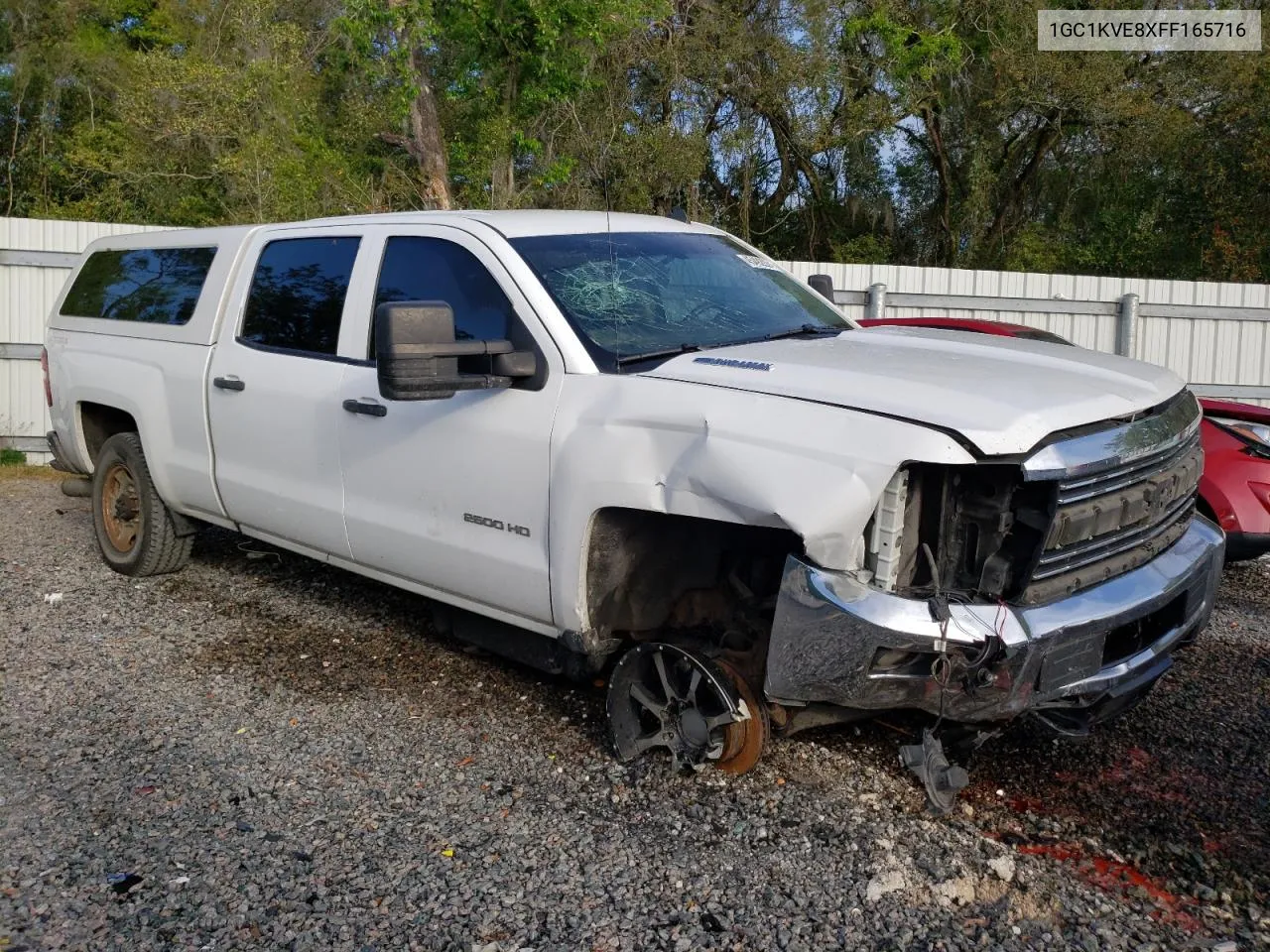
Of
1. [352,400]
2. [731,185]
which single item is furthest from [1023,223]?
[352,400]

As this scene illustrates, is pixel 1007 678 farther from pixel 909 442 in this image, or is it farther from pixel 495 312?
pixel 495 312

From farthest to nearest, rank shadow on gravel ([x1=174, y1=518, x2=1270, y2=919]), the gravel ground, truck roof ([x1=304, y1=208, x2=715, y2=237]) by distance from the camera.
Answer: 1. truck roof ([x1=304, y1=208, x2=715, y2=237])
2. shadow on gravel ([x1=174, y1=518, x2=1270, y2=919])
3. the gravel ground

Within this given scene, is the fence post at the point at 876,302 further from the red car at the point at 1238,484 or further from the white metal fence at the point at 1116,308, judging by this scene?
the red car at the point at 1238,484

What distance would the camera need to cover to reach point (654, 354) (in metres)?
4.07

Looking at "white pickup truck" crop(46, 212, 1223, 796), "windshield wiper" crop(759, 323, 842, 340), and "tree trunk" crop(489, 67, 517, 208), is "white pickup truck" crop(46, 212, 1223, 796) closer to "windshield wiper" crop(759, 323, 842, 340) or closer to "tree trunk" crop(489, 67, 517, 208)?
"windshield wiper" crop(759, 323, 842, 340)

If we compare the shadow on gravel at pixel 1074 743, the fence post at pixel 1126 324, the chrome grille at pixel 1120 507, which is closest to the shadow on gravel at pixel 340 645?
the shadow on gravel at pixel 1074 743

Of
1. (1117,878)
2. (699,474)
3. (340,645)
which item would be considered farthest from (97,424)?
(1117,878)

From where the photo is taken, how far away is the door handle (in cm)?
464

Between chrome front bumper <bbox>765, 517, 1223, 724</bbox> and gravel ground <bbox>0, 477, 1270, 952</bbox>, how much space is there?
19.5 inches

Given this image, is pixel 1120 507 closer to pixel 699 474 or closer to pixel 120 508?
pixel 699 474

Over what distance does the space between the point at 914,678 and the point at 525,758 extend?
1.59 meters

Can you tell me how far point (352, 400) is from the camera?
189 inches

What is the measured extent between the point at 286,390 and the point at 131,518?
2.25 meters

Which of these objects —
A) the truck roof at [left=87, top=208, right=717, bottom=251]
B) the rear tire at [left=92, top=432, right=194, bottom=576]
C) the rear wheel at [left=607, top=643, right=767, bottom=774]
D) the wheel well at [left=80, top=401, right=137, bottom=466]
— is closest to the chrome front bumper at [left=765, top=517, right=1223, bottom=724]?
the rear wheel at [left=607, top=643, right=767, bottom=774]
